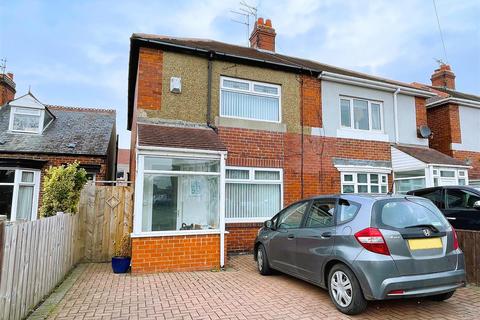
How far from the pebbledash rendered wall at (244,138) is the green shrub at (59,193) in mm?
1631

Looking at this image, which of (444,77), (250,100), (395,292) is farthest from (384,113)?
(444,77)

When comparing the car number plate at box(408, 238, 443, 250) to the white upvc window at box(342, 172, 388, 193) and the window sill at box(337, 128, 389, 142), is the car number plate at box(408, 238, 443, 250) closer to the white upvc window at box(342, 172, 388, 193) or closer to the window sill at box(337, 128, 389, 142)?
the white upvc window at box(342, 172, 388, 193)

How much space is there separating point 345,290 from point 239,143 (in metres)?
5.35

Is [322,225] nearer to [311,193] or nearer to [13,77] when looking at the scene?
[311,193]

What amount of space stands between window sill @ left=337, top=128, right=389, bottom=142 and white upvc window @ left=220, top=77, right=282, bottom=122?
2.33 metres

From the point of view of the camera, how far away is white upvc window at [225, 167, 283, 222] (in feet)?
28.0

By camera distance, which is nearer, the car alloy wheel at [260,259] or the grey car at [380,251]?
the grey car at [380,251]

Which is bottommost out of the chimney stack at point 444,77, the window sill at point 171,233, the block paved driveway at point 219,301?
the block paved driveway at point 219,301

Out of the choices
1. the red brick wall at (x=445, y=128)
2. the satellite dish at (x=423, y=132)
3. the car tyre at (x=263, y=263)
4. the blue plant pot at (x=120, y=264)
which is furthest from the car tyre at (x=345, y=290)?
the red brick wall at (x=445, y=128)

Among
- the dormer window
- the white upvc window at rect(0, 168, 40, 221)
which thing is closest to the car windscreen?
the white upvc window at rect(0, 168, 40, 221)

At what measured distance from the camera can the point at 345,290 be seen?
4.15 meters

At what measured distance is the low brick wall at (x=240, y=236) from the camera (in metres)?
8.37

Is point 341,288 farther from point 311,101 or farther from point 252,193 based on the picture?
point 311,101

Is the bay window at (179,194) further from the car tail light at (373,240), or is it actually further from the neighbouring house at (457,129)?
the neighbouring house at (457,129)
